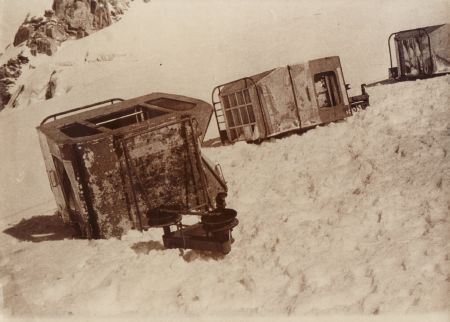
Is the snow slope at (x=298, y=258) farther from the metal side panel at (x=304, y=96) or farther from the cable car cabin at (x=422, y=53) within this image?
the cable car cabin at (x=422, y=53)

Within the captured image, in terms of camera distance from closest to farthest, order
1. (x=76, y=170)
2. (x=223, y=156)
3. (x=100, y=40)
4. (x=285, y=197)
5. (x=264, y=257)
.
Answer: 1. (x=264, y=257)
2. (x=76, y=170)
3. (x=285, y=197)
4. (x=223, y=156)
5. (x=100, y=40)

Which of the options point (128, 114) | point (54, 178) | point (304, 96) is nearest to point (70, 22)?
point (304, 96)

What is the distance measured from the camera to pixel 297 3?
10477mm

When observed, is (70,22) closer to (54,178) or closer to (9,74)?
(9,74)

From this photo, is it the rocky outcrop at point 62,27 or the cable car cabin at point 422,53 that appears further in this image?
the rocky outcrop at point 62,27

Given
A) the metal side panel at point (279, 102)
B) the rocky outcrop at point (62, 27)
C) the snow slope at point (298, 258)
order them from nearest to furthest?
the snow slope at point (298, 258) → the metal side panel at point (279, 102) → the rocky outcrop at point (62, 27)

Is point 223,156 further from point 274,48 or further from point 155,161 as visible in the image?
point 274,48

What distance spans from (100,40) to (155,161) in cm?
2256

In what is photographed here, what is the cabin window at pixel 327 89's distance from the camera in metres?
9.27

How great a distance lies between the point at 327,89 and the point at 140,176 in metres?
6.04

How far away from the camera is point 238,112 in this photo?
9.52 m

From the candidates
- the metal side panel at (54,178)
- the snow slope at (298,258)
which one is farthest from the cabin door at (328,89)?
the metal side panel at (54,178)

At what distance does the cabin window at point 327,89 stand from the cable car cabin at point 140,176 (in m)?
5.06

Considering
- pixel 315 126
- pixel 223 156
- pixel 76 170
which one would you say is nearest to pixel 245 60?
pixel 315 126
